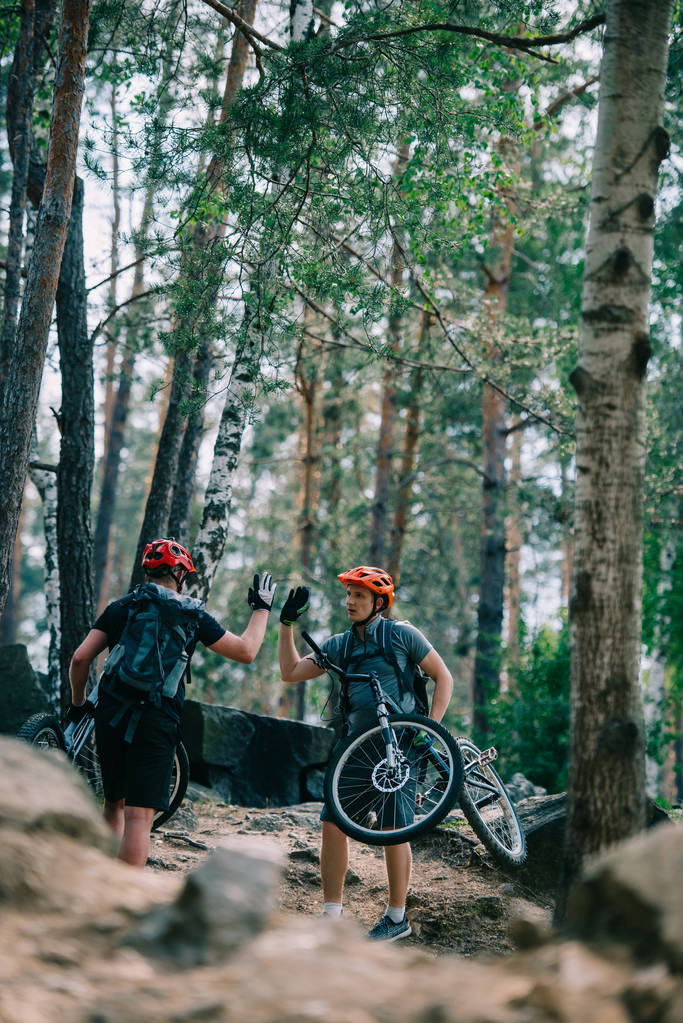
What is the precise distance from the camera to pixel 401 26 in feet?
23.8

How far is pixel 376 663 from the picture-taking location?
5.19 m

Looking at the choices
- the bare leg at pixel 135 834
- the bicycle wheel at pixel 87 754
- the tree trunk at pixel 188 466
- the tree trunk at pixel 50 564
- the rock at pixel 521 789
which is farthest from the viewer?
the tree trunk at pixel 50 564

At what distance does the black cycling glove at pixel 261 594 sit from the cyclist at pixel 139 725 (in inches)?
4.6

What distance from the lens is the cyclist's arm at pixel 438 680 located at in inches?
206

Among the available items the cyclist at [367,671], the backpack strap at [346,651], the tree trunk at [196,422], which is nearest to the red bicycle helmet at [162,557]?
the cyclist at [367,671]

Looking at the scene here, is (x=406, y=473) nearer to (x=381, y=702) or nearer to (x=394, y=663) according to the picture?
(x=394, y=663)

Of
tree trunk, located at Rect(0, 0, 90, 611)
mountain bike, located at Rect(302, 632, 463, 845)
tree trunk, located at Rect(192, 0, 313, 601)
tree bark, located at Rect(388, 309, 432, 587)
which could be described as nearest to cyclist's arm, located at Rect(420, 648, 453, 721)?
mountain bike, located at Rect(302, 632, 463, 845)

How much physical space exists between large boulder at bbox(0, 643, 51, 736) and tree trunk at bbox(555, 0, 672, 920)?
279 inches

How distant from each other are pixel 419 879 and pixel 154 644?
3274mm

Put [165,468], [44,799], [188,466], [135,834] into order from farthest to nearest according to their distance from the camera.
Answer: [188,466], [165,468], [135,834], [44,799]

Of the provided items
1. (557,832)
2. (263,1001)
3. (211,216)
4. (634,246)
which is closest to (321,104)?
(211,216)

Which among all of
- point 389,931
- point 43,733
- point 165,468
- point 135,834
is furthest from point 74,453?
point 389,931

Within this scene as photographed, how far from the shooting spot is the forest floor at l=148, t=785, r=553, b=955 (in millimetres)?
5648

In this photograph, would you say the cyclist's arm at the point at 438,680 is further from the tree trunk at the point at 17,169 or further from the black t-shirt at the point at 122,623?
the tree trunk at the point at 17,169
